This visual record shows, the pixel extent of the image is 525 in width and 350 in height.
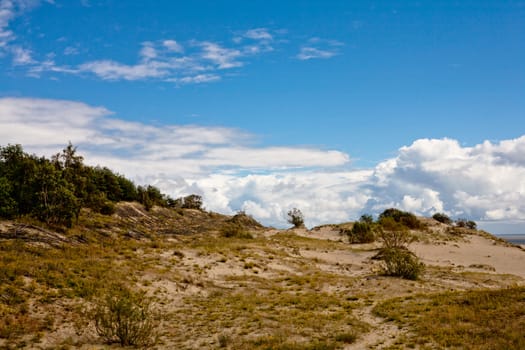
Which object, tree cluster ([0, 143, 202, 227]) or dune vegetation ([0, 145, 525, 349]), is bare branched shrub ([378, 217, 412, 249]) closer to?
dune vegetation ([0, 145, 525, 349])

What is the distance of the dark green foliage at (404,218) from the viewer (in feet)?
272

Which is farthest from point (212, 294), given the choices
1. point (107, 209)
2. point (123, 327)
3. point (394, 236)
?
point (107, 209)

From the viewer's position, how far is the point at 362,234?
6450 centimetres

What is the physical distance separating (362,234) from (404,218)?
2489cm

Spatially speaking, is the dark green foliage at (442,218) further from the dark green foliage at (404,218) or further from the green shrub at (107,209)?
the green shrub at (107,209)

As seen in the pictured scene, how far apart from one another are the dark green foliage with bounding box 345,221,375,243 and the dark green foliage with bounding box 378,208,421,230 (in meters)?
15.0

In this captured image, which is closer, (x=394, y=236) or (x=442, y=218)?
(x=394, y=236)

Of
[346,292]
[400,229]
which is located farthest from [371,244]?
[346,292]

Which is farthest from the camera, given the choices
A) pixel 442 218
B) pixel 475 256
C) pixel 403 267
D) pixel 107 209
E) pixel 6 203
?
pixel 442 218

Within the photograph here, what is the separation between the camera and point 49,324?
1731cm

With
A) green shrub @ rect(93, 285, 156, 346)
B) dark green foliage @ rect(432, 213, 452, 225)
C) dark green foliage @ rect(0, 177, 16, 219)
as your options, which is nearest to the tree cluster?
dark green foliage @ rect(0, 177, 16, 219)

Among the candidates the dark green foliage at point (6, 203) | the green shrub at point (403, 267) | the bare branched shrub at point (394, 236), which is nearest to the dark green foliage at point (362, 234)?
the bare branched shrub at point (394, 236)

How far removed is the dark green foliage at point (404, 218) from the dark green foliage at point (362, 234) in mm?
14984

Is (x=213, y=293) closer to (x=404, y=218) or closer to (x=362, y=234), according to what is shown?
(x=362, y=234)
